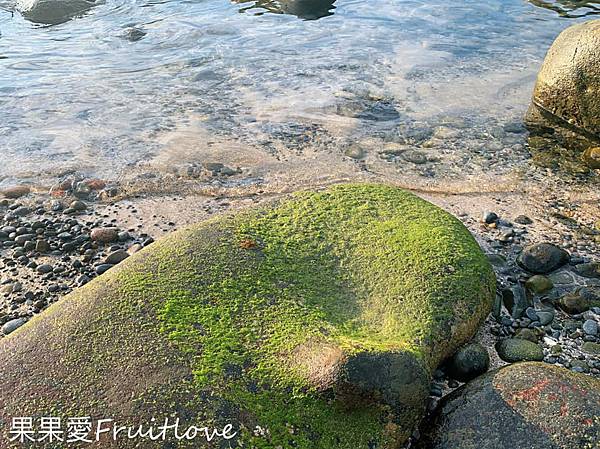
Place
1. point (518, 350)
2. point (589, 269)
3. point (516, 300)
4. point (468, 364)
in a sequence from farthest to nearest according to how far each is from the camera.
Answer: point (589, 269)
point (516, 300)
point (518, 350)
point (468, 364)

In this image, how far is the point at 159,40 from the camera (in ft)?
32.0

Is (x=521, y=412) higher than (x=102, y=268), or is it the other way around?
(x=521, y=412)

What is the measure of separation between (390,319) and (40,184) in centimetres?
386

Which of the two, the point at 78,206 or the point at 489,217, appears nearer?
the point at 489,217

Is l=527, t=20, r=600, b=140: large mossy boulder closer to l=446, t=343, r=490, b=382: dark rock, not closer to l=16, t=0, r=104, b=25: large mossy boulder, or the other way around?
l=446, t=343, r=490, b=382: dark rock

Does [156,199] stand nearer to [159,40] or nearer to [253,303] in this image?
[253,303]

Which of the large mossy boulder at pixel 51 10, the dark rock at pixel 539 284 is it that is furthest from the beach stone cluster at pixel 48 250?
the large mossy boulder at pixel 51 10

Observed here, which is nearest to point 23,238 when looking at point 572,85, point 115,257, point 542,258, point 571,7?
point 115,257

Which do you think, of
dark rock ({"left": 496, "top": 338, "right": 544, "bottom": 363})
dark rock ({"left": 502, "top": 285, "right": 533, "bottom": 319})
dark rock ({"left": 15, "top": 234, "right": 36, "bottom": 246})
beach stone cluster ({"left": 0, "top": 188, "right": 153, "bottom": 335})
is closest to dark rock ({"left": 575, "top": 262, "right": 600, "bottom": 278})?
dark rock ({"left": 502, "top": 285, "right": 533, "bottom": 319})

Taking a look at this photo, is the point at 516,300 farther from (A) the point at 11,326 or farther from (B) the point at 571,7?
(B) the point at 571,7

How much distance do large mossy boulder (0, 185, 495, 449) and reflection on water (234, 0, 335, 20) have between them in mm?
7780

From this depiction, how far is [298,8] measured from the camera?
11.0 m

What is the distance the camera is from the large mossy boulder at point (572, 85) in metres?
6.47

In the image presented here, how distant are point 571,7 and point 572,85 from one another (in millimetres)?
4812
